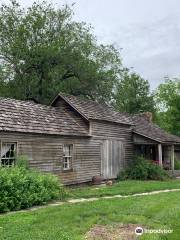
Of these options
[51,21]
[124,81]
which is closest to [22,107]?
[51,21]

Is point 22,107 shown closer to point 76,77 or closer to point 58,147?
point 58,147

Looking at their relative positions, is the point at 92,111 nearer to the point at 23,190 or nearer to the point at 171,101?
the point at 23,190

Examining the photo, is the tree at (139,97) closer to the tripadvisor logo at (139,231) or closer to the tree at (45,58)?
the tree at (45,58)

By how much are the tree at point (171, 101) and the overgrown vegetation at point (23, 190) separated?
36231 mm

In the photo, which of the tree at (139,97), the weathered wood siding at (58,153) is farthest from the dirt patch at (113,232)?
the tree at (139,97)

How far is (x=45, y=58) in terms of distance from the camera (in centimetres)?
3694

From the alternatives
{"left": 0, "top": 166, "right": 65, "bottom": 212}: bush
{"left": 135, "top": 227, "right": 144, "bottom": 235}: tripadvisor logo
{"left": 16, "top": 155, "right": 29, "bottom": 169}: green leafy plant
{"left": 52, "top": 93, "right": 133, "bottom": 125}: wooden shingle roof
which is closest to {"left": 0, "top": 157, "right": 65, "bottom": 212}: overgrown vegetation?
{"left": 0, "top": 166, "right": 65, "bottom": 212}: bush

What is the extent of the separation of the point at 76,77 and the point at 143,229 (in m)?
30.3

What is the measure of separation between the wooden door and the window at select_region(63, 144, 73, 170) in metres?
3.47

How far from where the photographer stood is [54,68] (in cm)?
3803

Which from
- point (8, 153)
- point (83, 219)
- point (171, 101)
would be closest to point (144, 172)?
point (8, 153)

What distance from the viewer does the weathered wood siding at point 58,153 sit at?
60.5 ft

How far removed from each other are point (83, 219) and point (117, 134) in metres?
16.1

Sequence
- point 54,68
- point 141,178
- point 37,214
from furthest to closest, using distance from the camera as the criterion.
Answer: point 54,68 → point 141,178 → point 37,214
